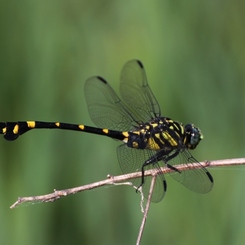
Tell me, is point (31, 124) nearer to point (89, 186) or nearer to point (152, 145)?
point (152, 145)

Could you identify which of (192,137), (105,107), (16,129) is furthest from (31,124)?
(192,137)

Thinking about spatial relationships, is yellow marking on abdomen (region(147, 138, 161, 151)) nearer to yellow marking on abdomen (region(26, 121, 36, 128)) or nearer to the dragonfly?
the dragonfly

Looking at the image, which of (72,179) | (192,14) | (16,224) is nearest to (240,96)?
(192,14)

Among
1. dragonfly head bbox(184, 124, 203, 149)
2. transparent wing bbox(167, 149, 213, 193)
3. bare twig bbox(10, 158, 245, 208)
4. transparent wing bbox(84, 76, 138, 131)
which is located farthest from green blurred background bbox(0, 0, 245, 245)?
bare twig bbox(10, 158, 245, 208)

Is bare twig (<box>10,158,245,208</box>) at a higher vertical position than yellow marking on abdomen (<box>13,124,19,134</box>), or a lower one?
lower

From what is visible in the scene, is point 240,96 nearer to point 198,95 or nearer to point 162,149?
point 198,95

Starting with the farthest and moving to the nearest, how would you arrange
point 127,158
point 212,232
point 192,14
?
point 192,14 → point 212,232 → point 127,158
